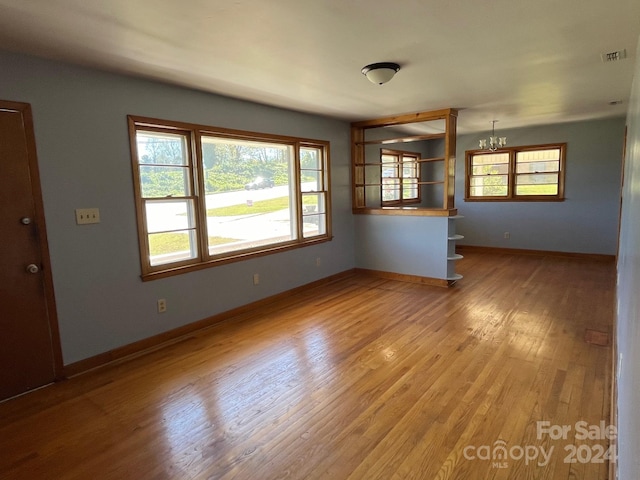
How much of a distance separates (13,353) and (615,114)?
Result: 7947 mm

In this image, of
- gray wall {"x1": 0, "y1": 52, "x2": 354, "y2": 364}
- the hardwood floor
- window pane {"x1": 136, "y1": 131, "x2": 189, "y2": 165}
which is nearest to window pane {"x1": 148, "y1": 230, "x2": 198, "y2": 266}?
gray wall {"x1": 0, "y1": 52, "x2": 354, "y2": 364}

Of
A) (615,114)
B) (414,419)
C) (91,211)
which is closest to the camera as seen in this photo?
(414,419)

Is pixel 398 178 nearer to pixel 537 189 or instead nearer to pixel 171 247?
pixel 537 189

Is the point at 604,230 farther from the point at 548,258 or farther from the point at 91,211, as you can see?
the point at 91,211

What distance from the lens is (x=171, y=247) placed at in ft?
11.6

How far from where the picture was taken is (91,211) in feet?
9.54

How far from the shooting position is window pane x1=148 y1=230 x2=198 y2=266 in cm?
341

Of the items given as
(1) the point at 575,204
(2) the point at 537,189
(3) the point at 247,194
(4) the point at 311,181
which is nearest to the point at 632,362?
(3) the point at 247,194

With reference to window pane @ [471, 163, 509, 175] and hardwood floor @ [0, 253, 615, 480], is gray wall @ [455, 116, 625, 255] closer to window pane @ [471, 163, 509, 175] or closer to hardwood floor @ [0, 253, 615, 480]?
window pane @ [471, 163, 509, 175]

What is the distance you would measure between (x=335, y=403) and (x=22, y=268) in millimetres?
2401

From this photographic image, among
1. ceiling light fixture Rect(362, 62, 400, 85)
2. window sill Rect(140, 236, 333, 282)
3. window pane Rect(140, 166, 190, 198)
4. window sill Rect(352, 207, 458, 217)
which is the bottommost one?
window sill Rect(140, 236, 333, 282)

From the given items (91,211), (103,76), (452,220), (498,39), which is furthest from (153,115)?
(452,220)

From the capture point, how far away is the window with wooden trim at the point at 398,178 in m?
6.79

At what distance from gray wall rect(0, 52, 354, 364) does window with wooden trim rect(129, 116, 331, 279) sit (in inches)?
5.1
